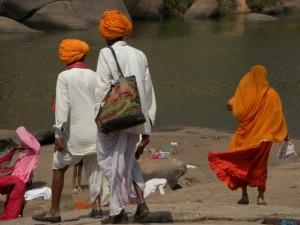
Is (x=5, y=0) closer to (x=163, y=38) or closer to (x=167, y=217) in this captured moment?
(x=163, y=38)

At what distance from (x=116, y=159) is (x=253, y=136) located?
1972 mm

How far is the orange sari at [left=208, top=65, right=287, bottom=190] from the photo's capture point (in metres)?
6.79

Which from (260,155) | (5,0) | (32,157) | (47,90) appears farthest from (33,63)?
(260,155)

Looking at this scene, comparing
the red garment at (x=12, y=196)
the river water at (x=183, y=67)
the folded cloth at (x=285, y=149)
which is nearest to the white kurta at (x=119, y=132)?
the red garment at (x=12, y=196)

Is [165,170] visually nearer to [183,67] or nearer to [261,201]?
[261,201]

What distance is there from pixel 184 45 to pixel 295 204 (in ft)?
62.7

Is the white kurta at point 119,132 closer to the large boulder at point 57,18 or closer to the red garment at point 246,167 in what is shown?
the red garment at point 246,167

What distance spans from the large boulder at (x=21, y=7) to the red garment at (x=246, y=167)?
25.5 m

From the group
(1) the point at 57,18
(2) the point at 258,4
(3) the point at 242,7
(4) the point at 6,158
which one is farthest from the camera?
(2) the point at 258,4

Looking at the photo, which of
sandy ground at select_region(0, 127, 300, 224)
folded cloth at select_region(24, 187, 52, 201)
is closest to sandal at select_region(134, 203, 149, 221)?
sandy ground at select_region(0, 127, 300, 224)

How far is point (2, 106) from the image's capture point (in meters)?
15.3

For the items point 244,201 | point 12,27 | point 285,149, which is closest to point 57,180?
point 244,201

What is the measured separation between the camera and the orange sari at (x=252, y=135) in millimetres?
6789

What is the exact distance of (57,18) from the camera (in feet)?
Answer: 102
